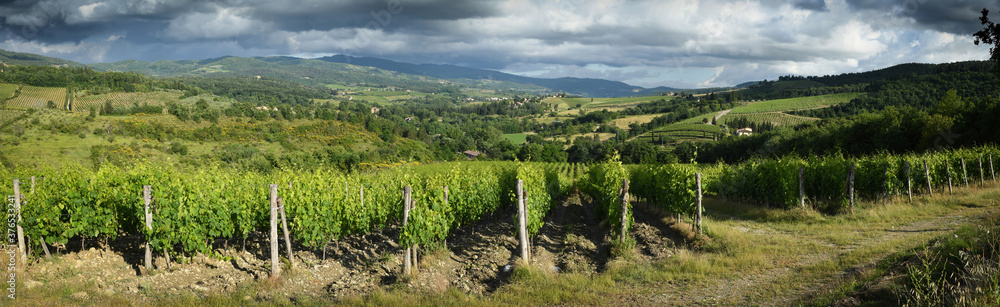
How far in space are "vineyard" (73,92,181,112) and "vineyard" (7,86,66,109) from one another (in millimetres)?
2444

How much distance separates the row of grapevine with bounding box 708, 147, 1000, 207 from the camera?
1653cm

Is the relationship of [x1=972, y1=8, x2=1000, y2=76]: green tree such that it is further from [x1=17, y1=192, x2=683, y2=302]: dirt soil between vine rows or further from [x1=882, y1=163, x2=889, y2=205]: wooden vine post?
[x1=17, y1=192, x2=683, y2=302]: dirt soil between vine rows

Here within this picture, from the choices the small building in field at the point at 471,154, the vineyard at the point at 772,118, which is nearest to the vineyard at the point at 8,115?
the small building in field at the point at 471,154

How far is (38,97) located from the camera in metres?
80.7

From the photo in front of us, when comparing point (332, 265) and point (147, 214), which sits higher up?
point (147, 214)

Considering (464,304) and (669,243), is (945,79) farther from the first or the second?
(464,304)

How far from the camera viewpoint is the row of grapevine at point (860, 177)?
54.2 feet

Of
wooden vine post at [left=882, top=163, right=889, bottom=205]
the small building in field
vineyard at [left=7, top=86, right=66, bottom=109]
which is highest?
vineyard at [left=7, top=86, right=66, bottom=109]

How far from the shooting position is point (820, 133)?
57750mm

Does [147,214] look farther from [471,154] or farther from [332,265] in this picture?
[471,154]

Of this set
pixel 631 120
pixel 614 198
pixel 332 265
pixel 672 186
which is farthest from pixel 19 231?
pixel 631 120

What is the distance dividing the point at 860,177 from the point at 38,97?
120574 mm

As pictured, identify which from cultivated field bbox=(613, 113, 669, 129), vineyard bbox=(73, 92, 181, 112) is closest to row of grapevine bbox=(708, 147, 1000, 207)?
vineyard bbox=(73, 92, 181, 112)

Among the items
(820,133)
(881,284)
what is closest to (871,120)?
(820,133)
